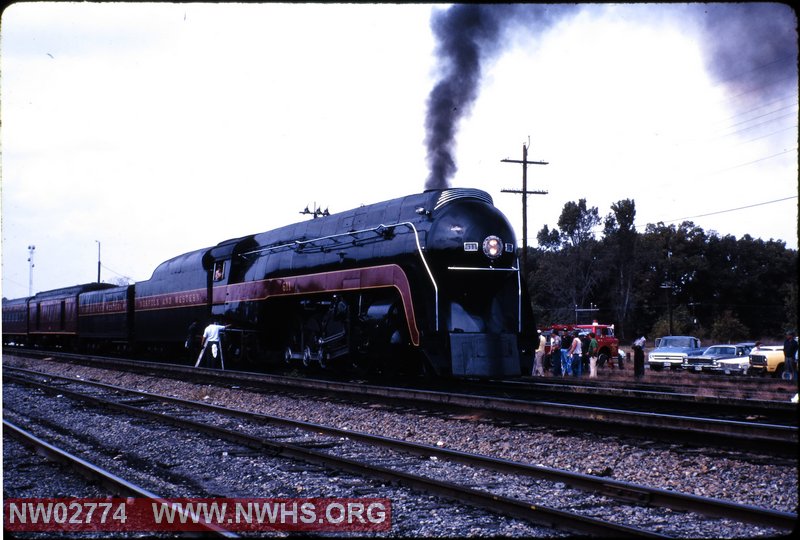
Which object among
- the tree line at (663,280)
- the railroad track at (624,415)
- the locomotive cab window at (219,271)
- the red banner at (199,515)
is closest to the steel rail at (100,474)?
the red banner at (199,515)

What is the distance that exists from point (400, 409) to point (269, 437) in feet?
8.62

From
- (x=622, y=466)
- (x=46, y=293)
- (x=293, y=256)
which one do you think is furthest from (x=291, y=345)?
(x=46, y=293)

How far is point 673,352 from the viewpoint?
30.8 m

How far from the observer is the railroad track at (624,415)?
7832 millimetres

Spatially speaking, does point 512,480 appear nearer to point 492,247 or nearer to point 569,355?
point 492,247

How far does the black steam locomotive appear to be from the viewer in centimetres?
1328

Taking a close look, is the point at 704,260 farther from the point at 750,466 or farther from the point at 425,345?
the point at 750,466

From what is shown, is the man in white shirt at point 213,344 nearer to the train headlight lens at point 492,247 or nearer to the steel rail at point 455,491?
the train headlight lens at point 492,247

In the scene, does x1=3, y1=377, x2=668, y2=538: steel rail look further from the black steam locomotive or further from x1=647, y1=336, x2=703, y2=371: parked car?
x1=647, y1=336, x2=703, y2=371: parked car

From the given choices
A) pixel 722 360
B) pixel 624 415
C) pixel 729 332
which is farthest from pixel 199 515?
pixel 729 332

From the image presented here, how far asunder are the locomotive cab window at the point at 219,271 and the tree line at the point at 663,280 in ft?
132

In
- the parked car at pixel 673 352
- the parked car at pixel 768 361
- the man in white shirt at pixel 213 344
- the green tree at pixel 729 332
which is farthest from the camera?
the green tree at pixel 729 332

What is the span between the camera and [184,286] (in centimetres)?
2392

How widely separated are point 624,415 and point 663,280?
59020mm
